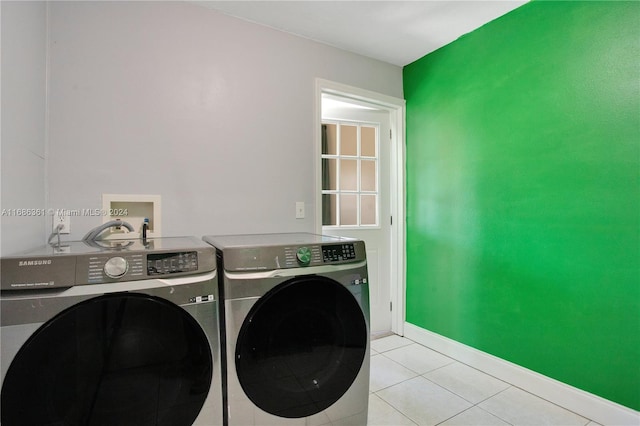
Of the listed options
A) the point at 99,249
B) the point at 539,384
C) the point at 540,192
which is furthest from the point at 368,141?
the point at 99,249

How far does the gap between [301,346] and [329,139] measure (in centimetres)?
184

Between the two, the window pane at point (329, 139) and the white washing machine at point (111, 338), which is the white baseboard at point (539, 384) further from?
the white washing machine at point (111, 338)

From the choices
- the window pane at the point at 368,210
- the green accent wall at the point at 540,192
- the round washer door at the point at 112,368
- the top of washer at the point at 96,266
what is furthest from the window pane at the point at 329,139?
the round washer door at the point at 112,368

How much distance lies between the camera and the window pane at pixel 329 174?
2645mm

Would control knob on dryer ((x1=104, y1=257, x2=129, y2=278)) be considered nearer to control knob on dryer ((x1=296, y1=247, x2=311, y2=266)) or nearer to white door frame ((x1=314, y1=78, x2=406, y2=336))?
control knob on dryer ((x1=296, y1=247, x2=311, y2=266))

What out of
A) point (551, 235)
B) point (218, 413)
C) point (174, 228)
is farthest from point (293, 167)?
point (551, 235)

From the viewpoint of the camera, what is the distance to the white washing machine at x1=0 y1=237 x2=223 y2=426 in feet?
2.81

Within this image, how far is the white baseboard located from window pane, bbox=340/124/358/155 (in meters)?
1.66

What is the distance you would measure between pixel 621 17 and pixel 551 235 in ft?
3.78

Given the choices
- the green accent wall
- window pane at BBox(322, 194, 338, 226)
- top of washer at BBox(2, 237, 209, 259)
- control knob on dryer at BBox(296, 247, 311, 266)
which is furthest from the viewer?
window pane at BBox(322, 194, 338, 226)

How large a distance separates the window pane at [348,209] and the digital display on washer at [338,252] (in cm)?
128

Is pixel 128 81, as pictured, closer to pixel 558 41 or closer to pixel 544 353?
pixel 558 41

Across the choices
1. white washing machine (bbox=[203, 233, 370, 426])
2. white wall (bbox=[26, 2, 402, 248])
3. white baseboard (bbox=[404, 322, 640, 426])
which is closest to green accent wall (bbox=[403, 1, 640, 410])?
white baseboard (bbox=[404, 322, 640, 426])

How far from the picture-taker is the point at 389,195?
111 inches
